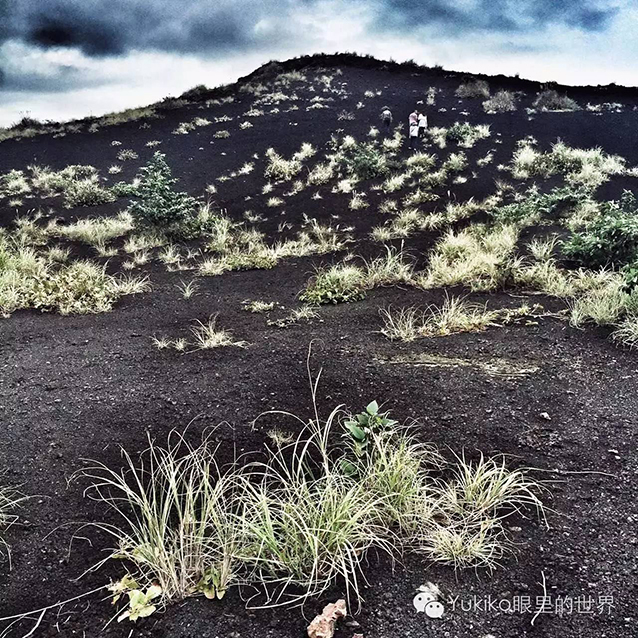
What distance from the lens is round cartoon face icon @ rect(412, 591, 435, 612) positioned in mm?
2281

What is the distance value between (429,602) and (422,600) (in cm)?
3

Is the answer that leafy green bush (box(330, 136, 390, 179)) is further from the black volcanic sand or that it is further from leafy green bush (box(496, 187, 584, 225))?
the black volcanic sand

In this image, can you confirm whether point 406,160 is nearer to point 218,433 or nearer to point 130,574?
point 218,433

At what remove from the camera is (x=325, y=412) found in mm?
3908

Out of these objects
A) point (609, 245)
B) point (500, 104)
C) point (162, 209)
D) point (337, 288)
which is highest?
point (500, 104)

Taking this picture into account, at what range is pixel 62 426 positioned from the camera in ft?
12.9

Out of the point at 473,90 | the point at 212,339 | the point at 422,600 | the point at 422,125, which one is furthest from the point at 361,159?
the point at 422,600

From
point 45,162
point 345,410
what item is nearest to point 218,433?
point 345,410

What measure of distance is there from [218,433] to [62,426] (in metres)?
1.23

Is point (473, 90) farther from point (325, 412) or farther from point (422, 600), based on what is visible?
point (422, 600)

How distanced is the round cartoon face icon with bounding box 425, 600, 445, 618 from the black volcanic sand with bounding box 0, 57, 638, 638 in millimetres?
29

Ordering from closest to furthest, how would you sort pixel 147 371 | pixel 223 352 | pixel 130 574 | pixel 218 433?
pixel 130 574, pixel 218 433, pixel 147 371, pixel 223 352

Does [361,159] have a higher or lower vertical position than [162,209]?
higher

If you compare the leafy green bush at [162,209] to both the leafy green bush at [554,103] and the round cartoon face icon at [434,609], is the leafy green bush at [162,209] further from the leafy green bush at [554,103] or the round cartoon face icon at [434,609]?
the leafy green bush at [554,103]
